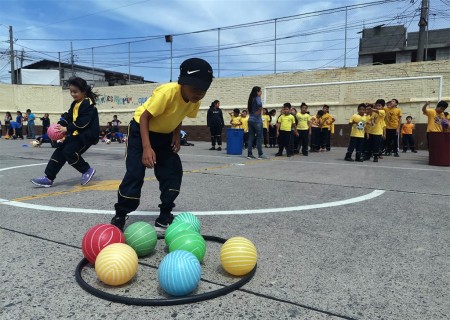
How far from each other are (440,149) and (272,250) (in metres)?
8.48

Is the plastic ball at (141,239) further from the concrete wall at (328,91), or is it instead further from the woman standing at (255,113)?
the concrete wall at (328,91)

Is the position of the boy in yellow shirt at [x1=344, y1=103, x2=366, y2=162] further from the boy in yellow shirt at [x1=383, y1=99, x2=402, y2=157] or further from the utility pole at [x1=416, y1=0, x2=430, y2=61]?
the utility pole at [x1=416, y1=0, x2=430, y2=61]

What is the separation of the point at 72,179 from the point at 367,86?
1439 cm

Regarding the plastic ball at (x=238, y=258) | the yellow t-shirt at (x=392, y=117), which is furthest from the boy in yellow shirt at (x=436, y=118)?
the plastic ball at (x=238, y=258)

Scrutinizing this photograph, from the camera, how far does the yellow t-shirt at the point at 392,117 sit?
40.6 feet

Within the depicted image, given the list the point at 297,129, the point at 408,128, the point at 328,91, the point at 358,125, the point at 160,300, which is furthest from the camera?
the point at 328,91

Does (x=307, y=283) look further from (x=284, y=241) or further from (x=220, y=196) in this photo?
(x=220, y=196)

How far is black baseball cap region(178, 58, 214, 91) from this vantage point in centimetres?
307

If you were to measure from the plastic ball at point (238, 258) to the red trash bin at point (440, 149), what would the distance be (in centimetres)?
894

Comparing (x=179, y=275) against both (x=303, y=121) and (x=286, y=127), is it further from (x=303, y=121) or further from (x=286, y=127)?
(x=303, y=121)

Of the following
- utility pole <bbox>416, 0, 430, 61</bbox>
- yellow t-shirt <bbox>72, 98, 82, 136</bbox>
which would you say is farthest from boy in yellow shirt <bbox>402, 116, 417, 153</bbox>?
yellow t-shirt <bbox>72, 98, 82, 136</bbox>

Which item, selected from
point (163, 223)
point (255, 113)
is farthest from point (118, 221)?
point (255, 113)

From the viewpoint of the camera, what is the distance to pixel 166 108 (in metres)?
3.36

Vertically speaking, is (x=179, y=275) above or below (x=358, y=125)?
below
